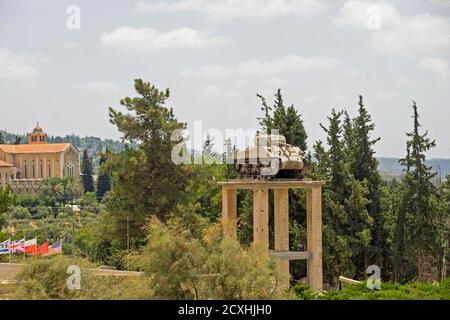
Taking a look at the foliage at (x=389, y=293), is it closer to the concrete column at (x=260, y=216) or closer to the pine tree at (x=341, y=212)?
the concrete column at (x=260, y=216)

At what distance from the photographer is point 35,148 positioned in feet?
327

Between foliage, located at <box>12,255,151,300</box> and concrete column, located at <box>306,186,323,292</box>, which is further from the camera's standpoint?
concrete column, located at <box>306,186,323,292</box>

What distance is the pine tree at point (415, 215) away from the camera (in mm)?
25172

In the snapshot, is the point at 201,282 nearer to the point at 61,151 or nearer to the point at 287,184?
the point at 287,184

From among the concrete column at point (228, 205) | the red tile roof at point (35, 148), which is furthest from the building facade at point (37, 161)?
the concrete column at point (228, 205)

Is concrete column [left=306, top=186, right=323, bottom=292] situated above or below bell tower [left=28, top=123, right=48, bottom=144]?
below

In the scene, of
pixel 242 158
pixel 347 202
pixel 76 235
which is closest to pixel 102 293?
pixel 242 158

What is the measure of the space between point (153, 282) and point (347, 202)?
12454 millimetres

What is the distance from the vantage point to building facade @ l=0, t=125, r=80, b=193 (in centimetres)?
9656

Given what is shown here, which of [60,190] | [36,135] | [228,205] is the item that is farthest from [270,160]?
[36,135]

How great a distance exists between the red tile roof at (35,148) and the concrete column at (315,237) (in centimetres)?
8153

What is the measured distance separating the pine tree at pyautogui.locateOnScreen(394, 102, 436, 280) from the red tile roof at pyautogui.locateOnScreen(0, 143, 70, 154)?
7616cm

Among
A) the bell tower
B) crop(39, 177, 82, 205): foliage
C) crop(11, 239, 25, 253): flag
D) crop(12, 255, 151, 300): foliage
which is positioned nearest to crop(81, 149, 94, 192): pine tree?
crop(39, 177, 82, 205): foliage

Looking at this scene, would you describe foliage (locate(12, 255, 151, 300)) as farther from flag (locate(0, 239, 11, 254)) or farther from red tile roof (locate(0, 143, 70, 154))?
red tile roof (locate(0, 143, 70, 154))
